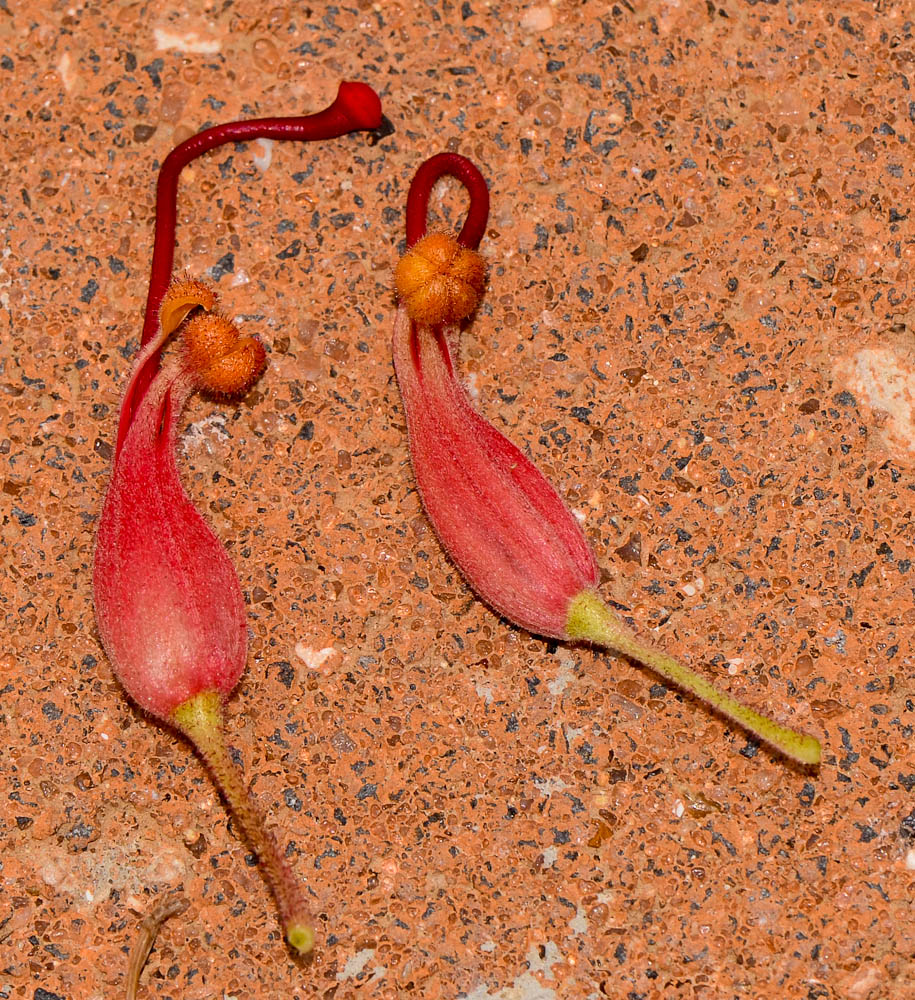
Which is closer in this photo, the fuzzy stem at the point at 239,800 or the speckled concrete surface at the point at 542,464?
the fuzzy stem at the point at 239,800

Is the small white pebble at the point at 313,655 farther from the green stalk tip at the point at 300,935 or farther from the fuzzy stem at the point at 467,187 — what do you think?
the fuzzy stem at the point at 467,187

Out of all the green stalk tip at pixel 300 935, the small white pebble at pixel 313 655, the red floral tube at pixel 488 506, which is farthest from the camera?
the small white pebble at pixel 313 655

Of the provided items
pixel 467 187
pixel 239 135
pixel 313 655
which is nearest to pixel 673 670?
pixel 313 655

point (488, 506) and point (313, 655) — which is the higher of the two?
point (488, 506)

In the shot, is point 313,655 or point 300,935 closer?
point 300,935

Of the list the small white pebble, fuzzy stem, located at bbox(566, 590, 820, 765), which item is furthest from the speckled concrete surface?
fuzzy stem, located at bbox(566, 590, 820, 765)

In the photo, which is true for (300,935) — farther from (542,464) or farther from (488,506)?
(542,464)

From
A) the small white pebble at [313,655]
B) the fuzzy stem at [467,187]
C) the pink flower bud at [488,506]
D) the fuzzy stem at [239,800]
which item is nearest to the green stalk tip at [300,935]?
the fuzzy stem at [239,800]
